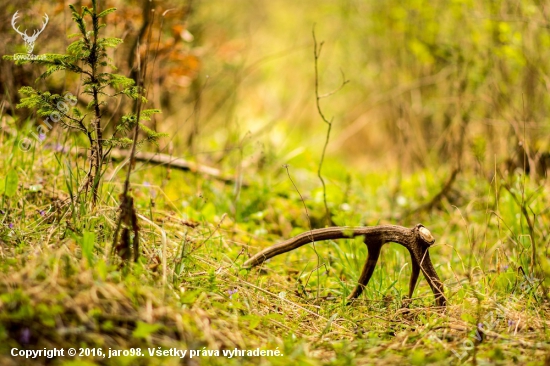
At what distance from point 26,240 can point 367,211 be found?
2747 mm

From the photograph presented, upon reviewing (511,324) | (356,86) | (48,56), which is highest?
(356,86)

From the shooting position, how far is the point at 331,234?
2.13m

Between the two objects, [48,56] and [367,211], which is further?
[367,211]

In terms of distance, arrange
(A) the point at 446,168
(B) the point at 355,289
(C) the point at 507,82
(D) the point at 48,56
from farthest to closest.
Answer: (A) the point at 446,168 < (C) the point at 507,82 < (B) the point at 355,289 < (D) the point at 48,56

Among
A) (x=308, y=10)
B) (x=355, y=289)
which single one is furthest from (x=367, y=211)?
(x=308, y=10)

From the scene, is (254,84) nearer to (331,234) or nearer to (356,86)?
(356,86)

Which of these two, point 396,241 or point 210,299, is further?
point 396,241

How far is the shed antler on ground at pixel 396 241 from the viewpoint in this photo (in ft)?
6.75

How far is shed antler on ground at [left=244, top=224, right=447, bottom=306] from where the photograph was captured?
2059 mm

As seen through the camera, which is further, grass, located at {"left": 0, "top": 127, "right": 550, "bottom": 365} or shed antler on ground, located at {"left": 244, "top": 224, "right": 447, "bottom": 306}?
shed antler on ground, located at {"left": 244, "top": 224, "right": 447, "bottom": 306}

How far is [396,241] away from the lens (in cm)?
208

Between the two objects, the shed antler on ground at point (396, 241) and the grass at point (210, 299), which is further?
the shed antler on ground at point (396, 241)

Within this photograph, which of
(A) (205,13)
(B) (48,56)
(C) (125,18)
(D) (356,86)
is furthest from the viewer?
(D) (356,86)

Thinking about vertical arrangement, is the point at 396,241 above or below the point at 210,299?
above
